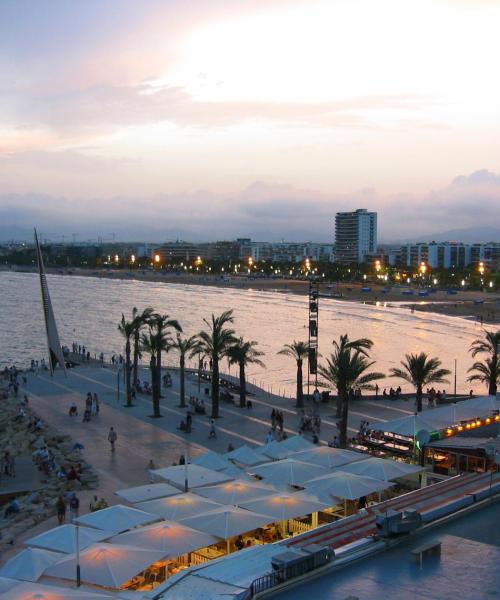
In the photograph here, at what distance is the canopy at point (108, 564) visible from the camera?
11.0 m

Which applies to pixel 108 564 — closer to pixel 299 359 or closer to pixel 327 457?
pixel 327 457

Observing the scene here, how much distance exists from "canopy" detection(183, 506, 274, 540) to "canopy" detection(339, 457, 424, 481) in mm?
3027

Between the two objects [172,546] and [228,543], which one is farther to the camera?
[228,543]

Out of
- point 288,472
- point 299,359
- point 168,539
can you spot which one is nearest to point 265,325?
point 299,359

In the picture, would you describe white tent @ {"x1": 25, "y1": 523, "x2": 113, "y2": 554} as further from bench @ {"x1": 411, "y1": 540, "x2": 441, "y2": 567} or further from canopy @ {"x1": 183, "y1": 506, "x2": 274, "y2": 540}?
bench @ {"x1": 411, "y1": 540, "x2": 441, "y2": 567}

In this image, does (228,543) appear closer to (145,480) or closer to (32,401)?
(145,480)

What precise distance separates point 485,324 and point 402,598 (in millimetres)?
72686

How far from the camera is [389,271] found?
6629 inches

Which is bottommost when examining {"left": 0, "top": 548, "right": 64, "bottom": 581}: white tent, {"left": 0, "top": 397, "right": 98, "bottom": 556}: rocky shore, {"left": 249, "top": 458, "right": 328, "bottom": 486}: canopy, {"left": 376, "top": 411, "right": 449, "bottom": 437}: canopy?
{"left": 0, "top": 397, "right": 98, "bottom": 556}: rocky shore

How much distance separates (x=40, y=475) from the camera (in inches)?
784

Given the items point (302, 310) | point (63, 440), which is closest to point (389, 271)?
point (302, 310)

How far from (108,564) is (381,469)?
6.68 meters

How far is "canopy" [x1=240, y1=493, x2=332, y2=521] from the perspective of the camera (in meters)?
13.6

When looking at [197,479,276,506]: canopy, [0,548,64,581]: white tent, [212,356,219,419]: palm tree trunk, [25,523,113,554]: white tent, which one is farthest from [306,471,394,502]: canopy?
[212,356,219,419]: palm tree trunk
